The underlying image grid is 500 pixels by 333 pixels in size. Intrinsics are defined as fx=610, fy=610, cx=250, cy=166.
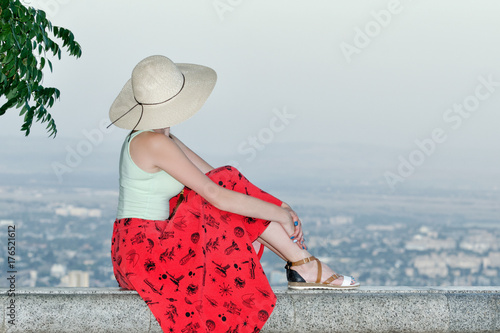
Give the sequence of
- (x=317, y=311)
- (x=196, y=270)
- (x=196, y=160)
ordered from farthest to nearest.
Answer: (x=196, y=160), (x=317, y=311), (x=196, y=270)

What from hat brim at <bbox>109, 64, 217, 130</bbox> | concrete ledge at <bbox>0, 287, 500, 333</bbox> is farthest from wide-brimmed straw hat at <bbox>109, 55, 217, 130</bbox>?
concrete ledge at <bbox>0, 287, 500, 333</bbox>

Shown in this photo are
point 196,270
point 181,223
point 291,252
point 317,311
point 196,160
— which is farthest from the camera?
point 196,160

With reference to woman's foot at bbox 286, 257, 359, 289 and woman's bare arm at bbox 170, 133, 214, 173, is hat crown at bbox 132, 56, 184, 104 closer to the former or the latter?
woman's bare arm at bbox 170, 133, 214, 173

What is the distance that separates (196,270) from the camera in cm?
369

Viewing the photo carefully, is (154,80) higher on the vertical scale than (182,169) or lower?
higher

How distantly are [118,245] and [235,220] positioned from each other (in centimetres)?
77

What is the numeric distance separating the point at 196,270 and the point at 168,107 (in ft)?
3.40

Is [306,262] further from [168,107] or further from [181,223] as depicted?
[168,107]

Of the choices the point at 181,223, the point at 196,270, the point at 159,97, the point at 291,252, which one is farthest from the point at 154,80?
the point at 291,252

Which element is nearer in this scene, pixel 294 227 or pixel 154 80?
pixel 154 80

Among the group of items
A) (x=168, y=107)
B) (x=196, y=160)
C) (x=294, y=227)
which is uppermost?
(x=168, y=107)

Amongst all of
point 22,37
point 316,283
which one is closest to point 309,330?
point 316,283

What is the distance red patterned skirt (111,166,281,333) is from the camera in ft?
12.1

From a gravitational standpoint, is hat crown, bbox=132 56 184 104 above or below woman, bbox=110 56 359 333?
above
